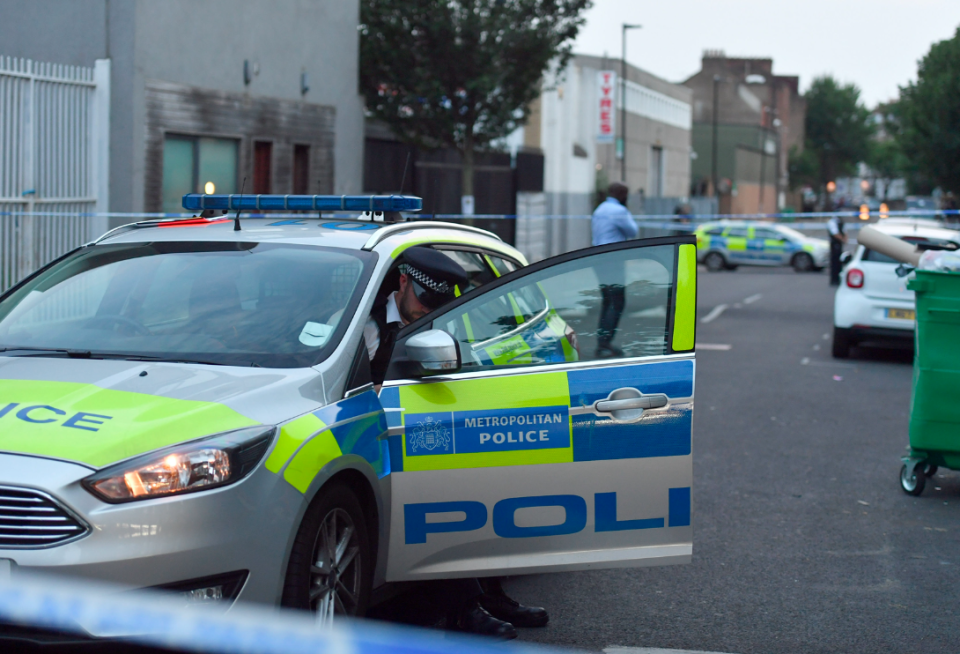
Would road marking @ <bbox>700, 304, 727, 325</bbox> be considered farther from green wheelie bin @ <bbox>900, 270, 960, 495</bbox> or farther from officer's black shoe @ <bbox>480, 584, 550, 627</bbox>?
officer's black shoe @ <bbox>480, 584, 550, 627</bbox>

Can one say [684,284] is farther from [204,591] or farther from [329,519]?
[204,591]

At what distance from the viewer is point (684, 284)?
176 inches

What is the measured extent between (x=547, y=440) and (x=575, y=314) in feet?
2.08

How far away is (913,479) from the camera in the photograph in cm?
707

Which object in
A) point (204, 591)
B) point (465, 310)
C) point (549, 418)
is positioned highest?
point (465, 310)

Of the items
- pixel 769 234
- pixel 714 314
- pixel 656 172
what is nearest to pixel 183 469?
pixel 714 314

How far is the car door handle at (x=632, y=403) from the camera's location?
4.35 m

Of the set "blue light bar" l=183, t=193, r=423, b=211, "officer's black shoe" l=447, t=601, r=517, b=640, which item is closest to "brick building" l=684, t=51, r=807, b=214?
"blue light bar" l=183, t=193, r=423, b=211

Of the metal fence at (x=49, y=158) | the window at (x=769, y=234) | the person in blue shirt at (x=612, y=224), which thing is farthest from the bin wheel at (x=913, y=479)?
the window at (x=769, y=234)

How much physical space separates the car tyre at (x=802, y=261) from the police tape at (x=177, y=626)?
33.2 m

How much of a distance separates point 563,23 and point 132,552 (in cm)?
2013

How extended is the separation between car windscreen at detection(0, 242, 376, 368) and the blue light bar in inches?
18.2

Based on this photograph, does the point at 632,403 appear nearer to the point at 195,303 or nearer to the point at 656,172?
the point at 195,303

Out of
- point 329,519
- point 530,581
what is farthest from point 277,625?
point 530,581
